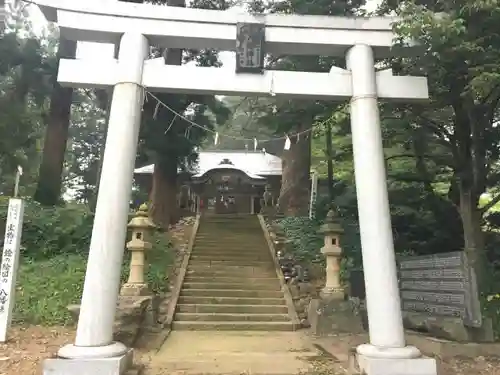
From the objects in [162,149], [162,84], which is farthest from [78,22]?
[162,149]

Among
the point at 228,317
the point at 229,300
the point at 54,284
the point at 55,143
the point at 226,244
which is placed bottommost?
the point at 228,317

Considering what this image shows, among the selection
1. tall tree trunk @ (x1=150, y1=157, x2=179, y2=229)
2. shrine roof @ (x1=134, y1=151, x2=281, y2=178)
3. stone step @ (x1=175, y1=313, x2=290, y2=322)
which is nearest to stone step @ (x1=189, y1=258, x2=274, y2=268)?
tall tree trunk @ (x1=150, y1=157, x2=179, y2=229)

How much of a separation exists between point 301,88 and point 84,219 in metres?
8.43

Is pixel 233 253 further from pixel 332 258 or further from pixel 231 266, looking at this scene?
pixel 332 258

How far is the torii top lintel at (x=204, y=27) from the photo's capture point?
6.14m

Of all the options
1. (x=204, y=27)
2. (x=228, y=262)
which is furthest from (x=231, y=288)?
(x=204, y=27)

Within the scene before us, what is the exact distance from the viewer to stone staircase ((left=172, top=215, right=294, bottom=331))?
956 cm

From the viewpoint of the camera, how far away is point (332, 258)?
31.8ft

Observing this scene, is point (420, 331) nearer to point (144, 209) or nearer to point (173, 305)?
point (173, 305)

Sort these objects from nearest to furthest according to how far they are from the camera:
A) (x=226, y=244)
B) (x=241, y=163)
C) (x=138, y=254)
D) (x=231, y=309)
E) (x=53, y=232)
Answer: (x=138, y=254)
(x=231, y=309)
(x=53, y=232)
(x=226, y=244)
(x=241, y=163)

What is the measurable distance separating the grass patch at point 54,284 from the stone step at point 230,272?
764mm

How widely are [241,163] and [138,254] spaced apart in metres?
18.8

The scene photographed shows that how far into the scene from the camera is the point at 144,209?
32.5 ft

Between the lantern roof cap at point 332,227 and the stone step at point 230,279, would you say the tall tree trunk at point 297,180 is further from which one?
the lantern roof cap at point 332,227
